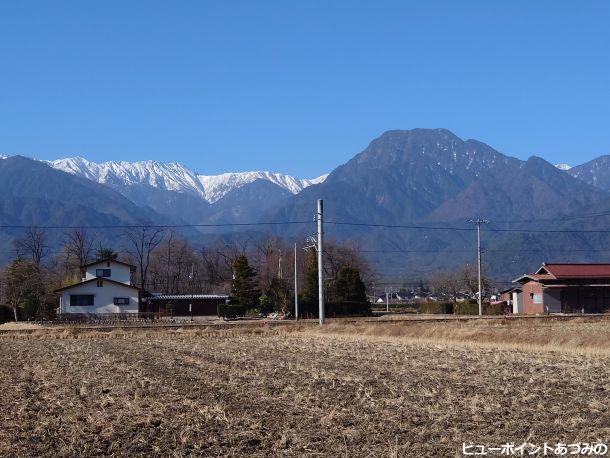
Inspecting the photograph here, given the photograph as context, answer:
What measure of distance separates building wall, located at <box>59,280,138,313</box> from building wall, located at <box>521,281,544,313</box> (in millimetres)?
39230

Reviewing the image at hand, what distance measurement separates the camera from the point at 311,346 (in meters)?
30.8

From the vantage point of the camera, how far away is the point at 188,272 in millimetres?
145875

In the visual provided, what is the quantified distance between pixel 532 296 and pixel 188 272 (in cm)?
7842

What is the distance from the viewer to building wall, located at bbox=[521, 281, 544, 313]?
259 feet

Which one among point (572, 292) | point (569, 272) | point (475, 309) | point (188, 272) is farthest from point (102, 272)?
point (188, 272)

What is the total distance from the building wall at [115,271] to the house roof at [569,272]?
40.8m

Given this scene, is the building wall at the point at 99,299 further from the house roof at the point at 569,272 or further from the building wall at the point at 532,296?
the house roof at the point at 569,272

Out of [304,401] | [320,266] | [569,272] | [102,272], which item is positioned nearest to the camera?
[304,401]

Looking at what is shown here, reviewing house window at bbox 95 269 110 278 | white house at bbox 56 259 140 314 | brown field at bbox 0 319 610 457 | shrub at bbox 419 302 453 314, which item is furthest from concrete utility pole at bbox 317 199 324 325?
shrub at bbox 419 302 453 314

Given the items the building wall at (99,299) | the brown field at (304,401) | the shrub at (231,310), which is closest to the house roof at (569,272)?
the shrub at (231,310)

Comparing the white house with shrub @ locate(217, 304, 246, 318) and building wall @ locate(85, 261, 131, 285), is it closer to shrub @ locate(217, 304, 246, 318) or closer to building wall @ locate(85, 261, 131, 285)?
building wall @ locate(85, 261, 131, 285)

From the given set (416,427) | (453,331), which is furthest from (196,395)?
(453,331)

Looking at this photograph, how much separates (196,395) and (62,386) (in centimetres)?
406

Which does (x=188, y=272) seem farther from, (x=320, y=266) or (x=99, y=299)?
(x=320, y=266)
